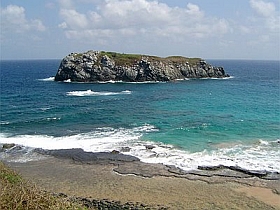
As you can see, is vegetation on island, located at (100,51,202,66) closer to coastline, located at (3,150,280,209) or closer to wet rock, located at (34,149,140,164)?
wet rock, located at (34,149,140,164)

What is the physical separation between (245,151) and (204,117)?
62.4 feet

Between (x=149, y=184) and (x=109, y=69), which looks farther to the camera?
(x=109, y=69)

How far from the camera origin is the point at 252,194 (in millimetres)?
28375

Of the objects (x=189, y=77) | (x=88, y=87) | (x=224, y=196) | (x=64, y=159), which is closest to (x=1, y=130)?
(x=64, y=159)

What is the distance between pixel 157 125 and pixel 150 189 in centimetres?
2308

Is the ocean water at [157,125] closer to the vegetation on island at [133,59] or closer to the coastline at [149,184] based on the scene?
the coastline at [149,184]

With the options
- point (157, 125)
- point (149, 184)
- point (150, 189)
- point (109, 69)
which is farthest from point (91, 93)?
point (150, 189)

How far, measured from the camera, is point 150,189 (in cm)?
2933

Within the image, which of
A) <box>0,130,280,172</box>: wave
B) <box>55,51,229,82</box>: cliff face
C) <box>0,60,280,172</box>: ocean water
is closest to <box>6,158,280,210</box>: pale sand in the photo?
<box>0,130,280,172</box>: wave

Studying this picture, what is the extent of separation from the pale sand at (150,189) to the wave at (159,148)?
450 cm

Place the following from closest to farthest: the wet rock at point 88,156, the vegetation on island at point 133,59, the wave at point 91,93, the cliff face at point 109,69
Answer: the wet rock at point 88,156 < the wave at point 91,93 < the cliff face at point 109,69 < the vegetation on island at point 133,59

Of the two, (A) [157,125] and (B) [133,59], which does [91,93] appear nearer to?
(B) [133,59]

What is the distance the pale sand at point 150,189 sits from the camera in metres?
26.8

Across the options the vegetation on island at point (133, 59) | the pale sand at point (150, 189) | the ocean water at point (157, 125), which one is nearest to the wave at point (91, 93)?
the ocean water at point (157, 125)
